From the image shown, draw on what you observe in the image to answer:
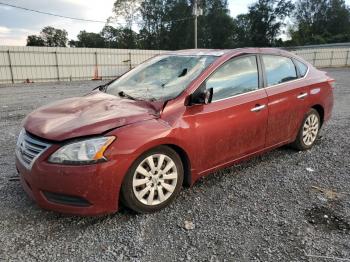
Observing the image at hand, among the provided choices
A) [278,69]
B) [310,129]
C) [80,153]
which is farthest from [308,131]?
[80,153]

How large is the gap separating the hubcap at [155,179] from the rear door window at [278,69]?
6.23ft

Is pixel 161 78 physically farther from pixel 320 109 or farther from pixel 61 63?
pixel 61 63

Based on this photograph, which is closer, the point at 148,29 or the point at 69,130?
the point at 69,130

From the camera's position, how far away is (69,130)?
283 centimetres

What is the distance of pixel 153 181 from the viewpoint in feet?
10.3

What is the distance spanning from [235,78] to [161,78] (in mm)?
889

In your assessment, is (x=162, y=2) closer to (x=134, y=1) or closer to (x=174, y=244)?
(x=134, y=1)

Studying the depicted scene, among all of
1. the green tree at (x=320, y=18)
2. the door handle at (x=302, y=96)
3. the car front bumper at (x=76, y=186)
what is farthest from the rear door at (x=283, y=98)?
the green tree at (x=320, y=18)

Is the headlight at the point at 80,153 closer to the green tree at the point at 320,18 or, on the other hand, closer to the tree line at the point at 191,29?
the tree line at the point at 191,29

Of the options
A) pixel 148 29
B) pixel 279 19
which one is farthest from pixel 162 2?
pixel 279 19

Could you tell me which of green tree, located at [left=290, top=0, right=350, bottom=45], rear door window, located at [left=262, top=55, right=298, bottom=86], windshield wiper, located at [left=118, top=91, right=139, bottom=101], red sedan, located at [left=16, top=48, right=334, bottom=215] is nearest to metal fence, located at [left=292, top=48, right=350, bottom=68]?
rear door window, located at [left=262, top=55, right=298, bottom=86]

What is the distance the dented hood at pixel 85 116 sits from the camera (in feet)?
9.30

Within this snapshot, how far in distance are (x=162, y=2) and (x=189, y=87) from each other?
7709 cm

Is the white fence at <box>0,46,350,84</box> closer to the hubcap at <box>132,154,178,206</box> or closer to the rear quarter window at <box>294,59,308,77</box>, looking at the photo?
the rear quarter window at <box>294,59,308,77</box>
